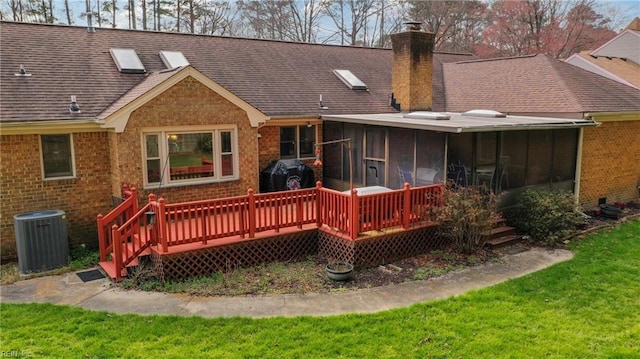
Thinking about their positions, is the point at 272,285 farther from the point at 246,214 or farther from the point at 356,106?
the point at 356,106

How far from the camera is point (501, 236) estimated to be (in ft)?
35.0

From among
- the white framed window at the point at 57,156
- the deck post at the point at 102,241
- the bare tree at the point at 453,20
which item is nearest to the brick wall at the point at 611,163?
the deck post at the point at 102,241

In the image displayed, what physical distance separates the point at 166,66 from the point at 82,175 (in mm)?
4334

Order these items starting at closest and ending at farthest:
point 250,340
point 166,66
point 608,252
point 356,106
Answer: point 250,340, point 608,252, point 166,66, point 356,106

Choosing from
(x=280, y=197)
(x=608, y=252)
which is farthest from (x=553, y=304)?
(x=280, y=197)

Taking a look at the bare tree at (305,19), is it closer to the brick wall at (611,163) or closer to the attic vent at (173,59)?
the attic vent at (173,59)

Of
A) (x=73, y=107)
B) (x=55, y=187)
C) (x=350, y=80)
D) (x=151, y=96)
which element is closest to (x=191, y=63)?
(x=151, y=96)

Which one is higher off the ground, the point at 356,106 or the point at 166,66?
the point at 166,66

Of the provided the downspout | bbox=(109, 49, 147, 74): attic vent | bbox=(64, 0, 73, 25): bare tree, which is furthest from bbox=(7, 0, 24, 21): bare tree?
the downspout

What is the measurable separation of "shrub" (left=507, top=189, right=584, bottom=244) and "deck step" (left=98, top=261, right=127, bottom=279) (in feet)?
28.4

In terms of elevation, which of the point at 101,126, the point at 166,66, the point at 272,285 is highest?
the point at 166,66

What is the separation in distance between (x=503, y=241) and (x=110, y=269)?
8.20 m

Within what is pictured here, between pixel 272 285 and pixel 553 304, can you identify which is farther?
pixel 272 285

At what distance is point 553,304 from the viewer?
282 inches
